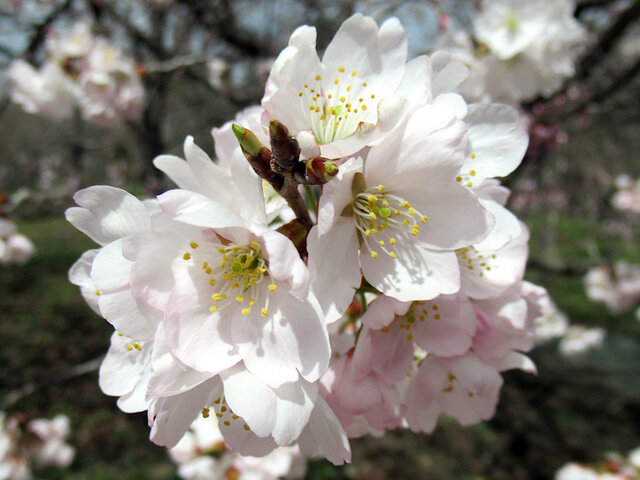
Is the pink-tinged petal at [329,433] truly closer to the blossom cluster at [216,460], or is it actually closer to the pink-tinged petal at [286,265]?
the pink-tinged petal at [286,265]

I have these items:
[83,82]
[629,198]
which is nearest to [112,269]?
[83,82]

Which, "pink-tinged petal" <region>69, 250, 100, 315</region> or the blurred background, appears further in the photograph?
the blurred background

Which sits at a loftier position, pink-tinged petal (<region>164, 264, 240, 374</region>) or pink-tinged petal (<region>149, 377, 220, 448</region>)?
pink-tinged petal (<region>164, 264, 240, 374</region>)

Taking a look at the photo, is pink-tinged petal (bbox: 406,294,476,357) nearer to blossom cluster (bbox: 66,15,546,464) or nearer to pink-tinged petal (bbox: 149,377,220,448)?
blossom cluster (bbox: 66,15,546,464)

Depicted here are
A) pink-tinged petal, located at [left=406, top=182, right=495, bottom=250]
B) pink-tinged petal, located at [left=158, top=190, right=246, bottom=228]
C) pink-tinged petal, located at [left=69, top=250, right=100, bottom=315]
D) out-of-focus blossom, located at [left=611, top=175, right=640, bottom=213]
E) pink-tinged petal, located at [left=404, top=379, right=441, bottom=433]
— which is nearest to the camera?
pink-tinged petal, located at [left=158, top=190, right=246, bottom=228]

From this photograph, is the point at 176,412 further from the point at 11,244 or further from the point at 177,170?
the point at 11,244

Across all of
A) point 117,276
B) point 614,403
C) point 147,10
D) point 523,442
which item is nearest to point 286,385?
point 117,276

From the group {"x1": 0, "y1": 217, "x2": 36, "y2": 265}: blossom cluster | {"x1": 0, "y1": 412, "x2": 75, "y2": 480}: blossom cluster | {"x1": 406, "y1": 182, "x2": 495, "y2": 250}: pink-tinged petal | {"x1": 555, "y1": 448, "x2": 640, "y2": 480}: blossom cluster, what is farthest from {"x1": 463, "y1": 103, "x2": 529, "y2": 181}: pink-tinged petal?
{"x1": 0, "y1": 412, "x2": 75, "y2": 480}: blossom cluster

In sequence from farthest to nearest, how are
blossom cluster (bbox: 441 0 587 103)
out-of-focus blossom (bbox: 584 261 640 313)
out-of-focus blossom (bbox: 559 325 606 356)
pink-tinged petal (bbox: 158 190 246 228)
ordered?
out-of-focus blossom (bbox: 559 325 606 356), out-of-focus blossom (bbox: 584 261 640 313), blossom cluster (bbox: 441 0 587 103), pink-tinged petal (bbox: 158 190 246 228)
